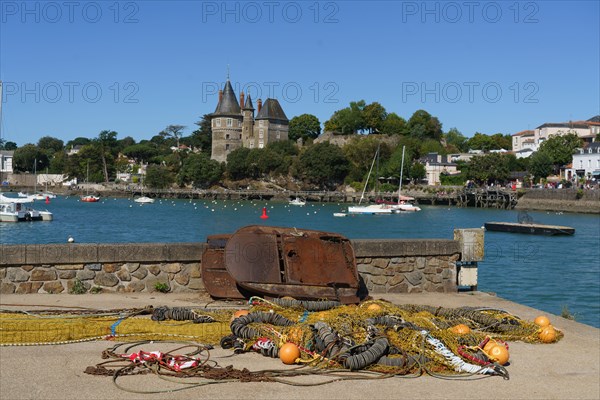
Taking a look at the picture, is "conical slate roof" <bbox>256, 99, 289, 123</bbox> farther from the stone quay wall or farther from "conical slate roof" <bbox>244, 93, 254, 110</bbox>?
the stone quay wall

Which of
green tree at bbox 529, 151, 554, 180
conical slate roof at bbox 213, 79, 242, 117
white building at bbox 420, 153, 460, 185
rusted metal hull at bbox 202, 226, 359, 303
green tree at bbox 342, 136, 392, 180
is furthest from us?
conical slate roof at bbox 213, 79, 242, 117

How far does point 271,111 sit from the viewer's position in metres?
158

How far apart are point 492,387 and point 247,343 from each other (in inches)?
102

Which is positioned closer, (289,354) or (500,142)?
(289,354)

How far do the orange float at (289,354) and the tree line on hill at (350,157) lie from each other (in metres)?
126

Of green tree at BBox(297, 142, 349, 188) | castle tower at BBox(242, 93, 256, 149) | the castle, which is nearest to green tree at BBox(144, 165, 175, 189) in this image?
the castle

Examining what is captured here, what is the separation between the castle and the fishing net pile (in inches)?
5817

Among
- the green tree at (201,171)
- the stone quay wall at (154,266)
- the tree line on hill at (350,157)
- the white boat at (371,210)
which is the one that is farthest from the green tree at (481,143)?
the stone quay wall at (154,266)

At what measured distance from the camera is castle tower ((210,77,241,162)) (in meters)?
158

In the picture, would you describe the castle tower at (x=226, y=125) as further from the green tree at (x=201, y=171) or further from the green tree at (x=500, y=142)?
the green tree at (x=500, y=142)

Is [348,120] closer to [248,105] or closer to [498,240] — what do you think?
[248,105]

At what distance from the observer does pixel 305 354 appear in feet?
24.9

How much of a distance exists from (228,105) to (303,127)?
71.3ft

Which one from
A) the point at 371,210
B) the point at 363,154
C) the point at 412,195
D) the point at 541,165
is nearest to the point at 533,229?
the point at 371,210
